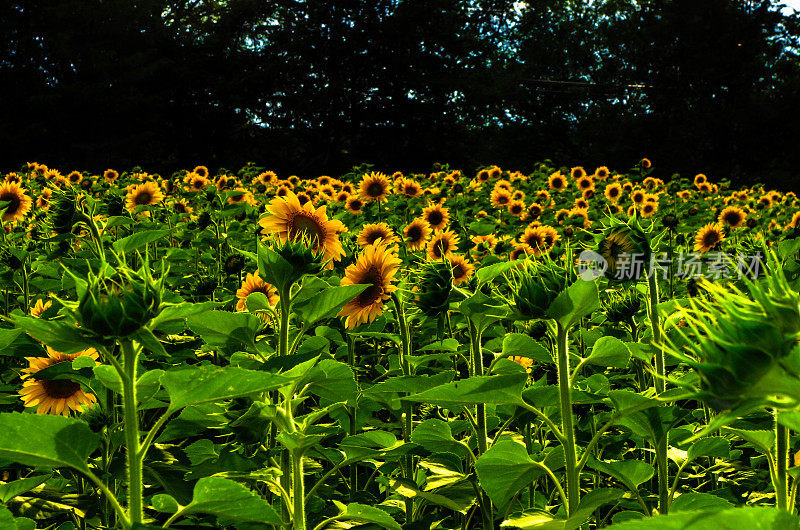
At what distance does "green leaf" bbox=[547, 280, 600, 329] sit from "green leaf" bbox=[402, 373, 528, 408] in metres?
0.11

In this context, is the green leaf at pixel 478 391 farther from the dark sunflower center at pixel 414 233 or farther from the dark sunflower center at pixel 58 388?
the dark sunflower center at pixel 414 233

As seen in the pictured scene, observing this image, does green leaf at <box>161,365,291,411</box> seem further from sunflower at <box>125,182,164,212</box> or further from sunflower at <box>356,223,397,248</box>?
sunflower at <box>125,182,164,212</box>

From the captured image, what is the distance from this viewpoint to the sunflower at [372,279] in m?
1.90

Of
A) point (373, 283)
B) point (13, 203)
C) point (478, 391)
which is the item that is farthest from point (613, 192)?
point (478, 391)

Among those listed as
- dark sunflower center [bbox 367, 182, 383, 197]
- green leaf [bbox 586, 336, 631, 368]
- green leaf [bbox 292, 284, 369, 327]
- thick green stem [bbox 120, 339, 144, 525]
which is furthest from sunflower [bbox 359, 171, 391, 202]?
thick green stem [bbox 120, 339, 144, 525]

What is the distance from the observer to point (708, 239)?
177 inches

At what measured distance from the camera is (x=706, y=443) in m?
1.34

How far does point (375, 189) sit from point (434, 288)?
11.4 ft

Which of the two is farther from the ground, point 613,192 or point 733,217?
point 613,192

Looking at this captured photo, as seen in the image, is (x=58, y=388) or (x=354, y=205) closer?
(x=58, y=388)

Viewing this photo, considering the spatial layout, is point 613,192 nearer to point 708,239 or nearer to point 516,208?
point 516,208

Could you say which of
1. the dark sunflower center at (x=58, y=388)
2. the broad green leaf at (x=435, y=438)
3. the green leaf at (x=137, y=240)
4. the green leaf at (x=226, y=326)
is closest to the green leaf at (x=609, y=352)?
the broad green leaf at (x=435, y=438)

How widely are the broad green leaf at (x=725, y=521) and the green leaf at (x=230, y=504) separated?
550mm

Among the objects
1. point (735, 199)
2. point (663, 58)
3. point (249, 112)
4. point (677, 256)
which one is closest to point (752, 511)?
point (677, 256)
